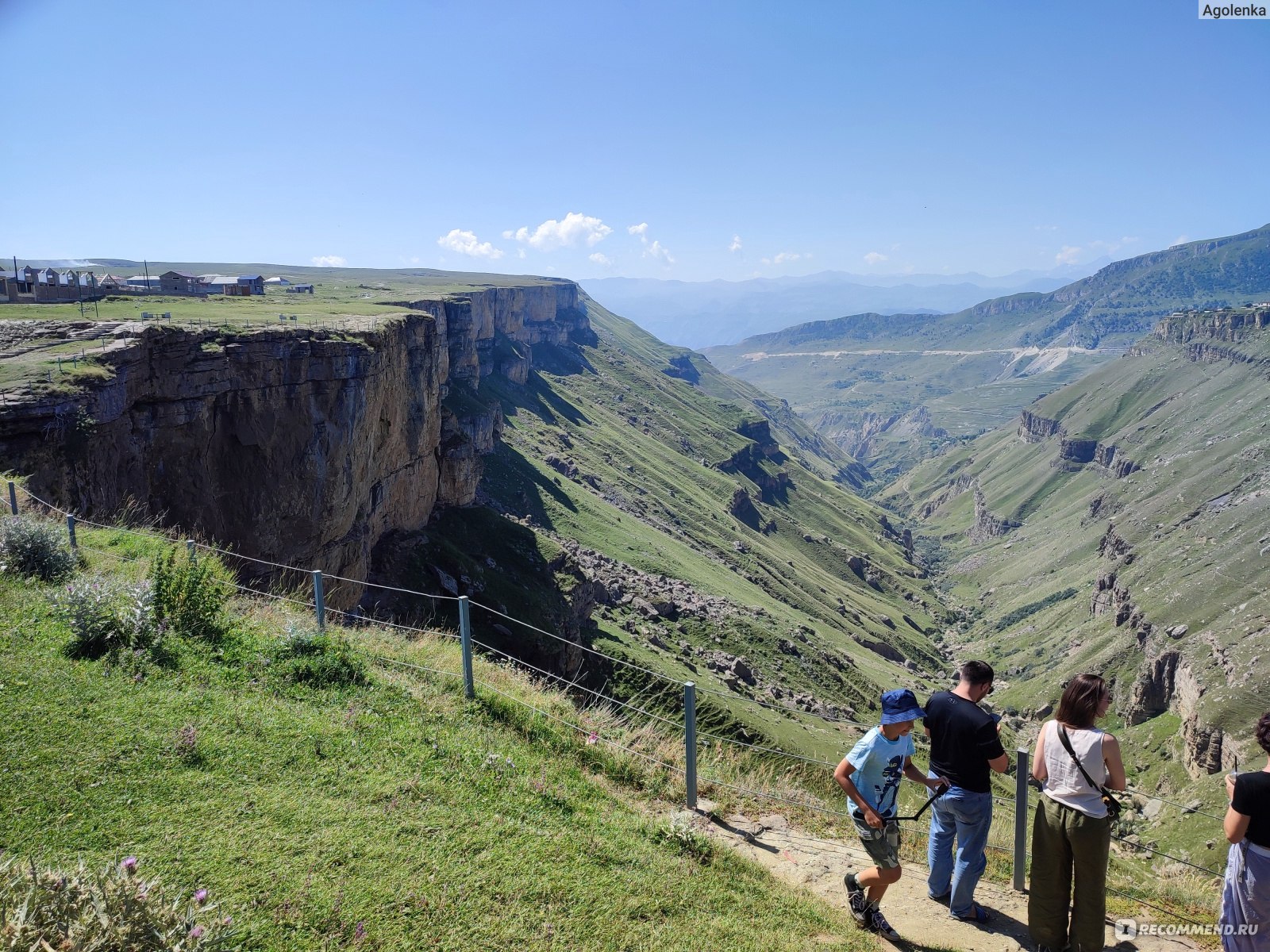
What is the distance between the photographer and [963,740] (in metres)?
8.64

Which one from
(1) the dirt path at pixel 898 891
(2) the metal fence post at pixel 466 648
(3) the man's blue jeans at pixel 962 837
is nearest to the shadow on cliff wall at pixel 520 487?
(2) the metal fence post at pixel 466 648

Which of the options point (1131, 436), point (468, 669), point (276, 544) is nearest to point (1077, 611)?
point (1131, 436)

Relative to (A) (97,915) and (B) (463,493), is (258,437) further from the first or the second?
(A) (97,915)

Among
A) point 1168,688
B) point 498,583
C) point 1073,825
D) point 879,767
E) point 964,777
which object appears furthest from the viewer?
point 1168,688

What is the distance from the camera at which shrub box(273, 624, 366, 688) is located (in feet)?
37.5

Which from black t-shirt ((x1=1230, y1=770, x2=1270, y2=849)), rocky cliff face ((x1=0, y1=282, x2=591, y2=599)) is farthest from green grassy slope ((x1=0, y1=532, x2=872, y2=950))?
rocky cliff face ((x1=0, y1=282, x2=591, y2=599))

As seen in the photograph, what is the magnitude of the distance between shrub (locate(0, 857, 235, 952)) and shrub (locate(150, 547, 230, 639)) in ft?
20.7

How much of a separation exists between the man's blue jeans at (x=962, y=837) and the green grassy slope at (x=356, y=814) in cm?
162

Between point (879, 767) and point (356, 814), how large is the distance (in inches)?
234

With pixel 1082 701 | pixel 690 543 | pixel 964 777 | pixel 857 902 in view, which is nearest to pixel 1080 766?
pixel 1082 701

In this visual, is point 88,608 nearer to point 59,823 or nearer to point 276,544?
point 59,823

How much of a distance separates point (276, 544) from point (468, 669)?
2415cm

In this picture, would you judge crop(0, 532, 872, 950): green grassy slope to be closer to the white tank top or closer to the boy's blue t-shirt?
the boy's blue t-shirt

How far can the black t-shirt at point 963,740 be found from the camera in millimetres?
8555
